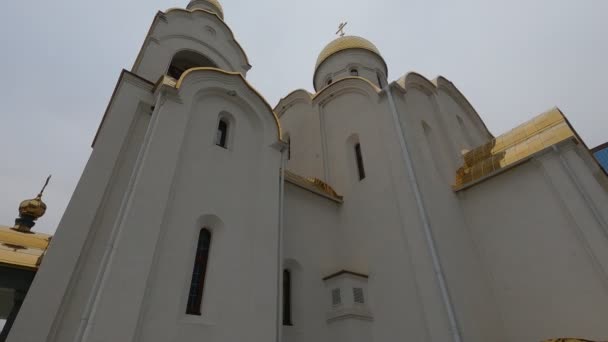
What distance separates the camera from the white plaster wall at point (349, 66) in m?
14.5

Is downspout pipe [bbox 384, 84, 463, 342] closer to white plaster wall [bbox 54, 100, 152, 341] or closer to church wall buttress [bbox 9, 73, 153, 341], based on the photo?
white plaster wall [bbox 54, 100, 152, 341]

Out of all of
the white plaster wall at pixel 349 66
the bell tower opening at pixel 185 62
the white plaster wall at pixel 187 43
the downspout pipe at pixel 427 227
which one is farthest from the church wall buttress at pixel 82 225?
the white plaster wall at pixel 349 66

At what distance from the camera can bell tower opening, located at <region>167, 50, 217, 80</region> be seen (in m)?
9.42

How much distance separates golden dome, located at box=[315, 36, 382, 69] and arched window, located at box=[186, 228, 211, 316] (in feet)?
39.5

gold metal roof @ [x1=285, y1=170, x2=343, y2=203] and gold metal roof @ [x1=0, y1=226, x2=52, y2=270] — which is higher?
gold metal roof @ [x1=285, y1=170, x2=343, y2=203]

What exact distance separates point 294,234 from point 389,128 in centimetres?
355

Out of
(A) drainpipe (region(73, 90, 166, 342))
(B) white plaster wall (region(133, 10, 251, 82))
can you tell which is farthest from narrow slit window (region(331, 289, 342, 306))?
(B) white plaster wall (region(133, 10, 251, 82))

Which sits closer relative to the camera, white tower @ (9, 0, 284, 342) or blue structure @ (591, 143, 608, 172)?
white tower @ (9, 0, 284, 342)

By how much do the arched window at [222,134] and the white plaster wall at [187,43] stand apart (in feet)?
7.01

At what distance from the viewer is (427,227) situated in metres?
6.33

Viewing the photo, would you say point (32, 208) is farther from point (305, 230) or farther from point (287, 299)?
point (287, 299)

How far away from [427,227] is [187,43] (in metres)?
8.01

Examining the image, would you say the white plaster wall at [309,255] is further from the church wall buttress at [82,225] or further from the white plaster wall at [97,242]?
the church wall buttress at [82,225]

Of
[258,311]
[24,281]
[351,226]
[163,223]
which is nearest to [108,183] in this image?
[163,223]
